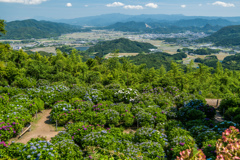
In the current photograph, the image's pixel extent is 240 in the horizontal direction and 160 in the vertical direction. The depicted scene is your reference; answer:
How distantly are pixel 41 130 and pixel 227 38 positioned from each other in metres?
188

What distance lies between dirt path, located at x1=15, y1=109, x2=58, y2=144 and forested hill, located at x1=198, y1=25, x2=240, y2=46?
173332 millimetres

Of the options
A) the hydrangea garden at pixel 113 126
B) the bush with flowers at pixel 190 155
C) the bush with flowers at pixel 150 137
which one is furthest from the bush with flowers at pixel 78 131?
the bush with flowers at pixel 190 155

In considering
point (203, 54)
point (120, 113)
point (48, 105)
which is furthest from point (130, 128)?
point (203, 54)

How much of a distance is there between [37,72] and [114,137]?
12.8 metres

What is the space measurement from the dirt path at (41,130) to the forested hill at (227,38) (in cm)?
17333

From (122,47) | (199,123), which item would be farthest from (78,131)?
(122,47)

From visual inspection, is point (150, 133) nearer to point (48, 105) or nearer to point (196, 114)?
point (196, 114)

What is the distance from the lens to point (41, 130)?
825 cm

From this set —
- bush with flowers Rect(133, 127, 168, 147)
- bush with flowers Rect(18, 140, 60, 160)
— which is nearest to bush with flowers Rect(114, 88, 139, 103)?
bush with flowers Rect(133, 127, 168, 147)

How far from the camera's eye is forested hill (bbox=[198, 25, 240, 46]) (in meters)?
152

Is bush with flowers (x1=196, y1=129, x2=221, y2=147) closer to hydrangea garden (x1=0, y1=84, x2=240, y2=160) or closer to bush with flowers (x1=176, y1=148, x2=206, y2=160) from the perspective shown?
hydrangea garden (x1=0, y1=84, x2=240, y2=160)

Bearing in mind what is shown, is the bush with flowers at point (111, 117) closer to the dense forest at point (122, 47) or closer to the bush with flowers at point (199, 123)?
the bush with flowers at point (199, 123)

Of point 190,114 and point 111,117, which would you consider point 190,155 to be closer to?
point 111,117

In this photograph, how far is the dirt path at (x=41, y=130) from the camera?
7512 mm
